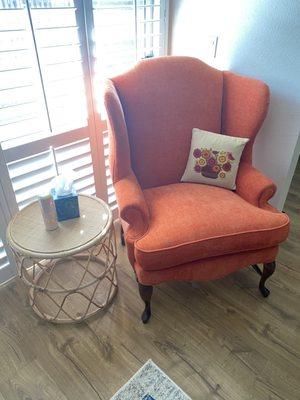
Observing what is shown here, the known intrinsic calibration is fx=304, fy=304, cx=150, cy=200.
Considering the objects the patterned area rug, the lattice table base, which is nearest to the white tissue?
the lattice table base

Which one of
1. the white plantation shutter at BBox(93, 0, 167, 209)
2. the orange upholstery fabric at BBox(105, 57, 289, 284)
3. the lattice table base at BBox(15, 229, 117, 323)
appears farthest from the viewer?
the white plantation shutter at BBox(93, 0, 167, 209)

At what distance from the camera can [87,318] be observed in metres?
1.43

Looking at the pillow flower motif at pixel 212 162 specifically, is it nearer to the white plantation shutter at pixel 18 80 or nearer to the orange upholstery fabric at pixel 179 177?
the orange upholstery fabric at pixel 179 177

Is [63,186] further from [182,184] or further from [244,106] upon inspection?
[244,106]

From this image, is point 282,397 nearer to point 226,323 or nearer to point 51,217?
point 226,323

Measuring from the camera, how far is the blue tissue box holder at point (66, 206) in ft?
4.10

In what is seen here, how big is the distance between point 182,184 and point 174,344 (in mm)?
770

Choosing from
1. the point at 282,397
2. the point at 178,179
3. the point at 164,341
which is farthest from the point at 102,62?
the point at 282,397

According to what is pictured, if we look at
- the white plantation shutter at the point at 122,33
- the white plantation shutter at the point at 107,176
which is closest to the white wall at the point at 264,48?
the white plantation shutter at the point at 122,33

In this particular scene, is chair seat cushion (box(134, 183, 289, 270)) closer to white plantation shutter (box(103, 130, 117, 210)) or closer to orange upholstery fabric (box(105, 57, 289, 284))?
orange upholstery fabric (box(105, 57, 289, 284))

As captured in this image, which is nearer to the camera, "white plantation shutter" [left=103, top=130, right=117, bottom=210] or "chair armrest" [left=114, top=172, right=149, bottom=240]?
"chair armrest" [left=114, top=172, right=149, bottom=240]

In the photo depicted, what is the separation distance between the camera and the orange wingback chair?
1259mm

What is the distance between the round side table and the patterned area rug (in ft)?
1.21

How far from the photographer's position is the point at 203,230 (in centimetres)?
125
